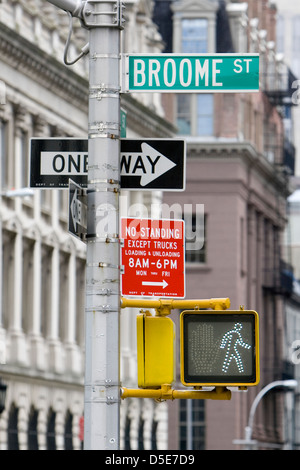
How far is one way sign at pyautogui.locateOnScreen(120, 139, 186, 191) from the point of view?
A: 38.9ft

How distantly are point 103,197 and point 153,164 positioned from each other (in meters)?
0.60

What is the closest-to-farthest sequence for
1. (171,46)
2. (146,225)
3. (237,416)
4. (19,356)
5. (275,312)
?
1. (146,225)
2. (19,356)
3. (237,416)
4. (171,46)
5. (275,312)

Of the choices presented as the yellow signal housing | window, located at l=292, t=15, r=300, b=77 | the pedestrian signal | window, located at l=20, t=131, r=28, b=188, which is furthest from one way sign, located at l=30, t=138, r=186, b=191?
window, located at l=292, t=15, r=300, b=77

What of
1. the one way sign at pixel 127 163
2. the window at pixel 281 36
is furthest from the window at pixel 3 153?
the window at pixel 281 36

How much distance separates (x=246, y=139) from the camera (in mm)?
82000

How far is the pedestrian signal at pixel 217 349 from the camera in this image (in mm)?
11258

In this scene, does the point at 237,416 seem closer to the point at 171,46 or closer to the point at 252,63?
the point at 171,46

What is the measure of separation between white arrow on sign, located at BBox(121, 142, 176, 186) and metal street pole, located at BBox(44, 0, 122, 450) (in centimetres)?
24

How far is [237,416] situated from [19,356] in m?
29.3

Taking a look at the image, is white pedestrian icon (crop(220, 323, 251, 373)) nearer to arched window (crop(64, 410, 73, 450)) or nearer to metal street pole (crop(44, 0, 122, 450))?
metal street pole (crop(44, 0, 122, 450))

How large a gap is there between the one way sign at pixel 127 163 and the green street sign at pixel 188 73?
1.40 feet

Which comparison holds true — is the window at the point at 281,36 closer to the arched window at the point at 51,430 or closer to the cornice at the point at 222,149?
the cornice at the point at 222,149

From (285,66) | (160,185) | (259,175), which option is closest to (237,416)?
(259,175)

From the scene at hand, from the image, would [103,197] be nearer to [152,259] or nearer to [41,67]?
[152,259]
